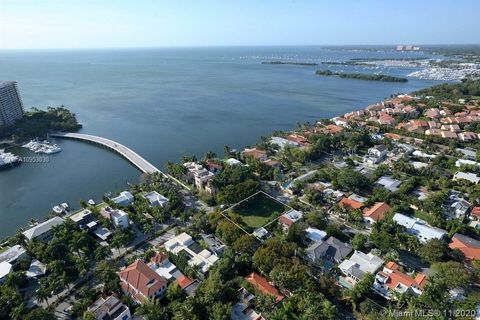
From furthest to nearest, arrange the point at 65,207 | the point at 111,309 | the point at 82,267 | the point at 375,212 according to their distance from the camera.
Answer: the point at 65,207 < the point at 375,212 < the point at 82,267 < the point at 111,309

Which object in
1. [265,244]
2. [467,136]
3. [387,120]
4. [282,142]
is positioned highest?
[387,120]

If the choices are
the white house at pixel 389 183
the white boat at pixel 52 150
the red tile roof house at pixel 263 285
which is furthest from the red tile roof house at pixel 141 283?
the white boat at pixel 52 150

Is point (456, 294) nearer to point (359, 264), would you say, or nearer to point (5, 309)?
point (359, 264)

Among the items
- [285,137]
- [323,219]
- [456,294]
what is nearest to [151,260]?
[323,219]

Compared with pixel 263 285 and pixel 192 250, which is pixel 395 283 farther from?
pixel 192 250

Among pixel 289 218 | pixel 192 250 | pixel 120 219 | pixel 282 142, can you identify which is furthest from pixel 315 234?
pixel 282 142

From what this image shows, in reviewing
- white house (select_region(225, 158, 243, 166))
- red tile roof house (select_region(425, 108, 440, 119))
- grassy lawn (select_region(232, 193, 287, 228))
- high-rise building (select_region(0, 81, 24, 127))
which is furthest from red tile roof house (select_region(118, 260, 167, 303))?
red tile roof house (select_region(425, 108, 440, 119))

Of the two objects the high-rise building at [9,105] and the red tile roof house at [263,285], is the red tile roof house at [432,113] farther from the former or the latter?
the high-rise building at [9,105]

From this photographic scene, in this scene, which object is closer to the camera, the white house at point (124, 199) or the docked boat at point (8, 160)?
the white house at point (124, 199)
